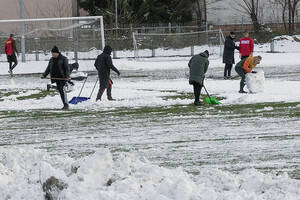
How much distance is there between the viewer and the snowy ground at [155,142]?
6.72 m

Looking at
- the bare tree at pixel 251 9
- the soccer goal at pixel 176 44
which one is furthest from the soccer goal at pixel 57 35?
the bare tree at pixel 251 9

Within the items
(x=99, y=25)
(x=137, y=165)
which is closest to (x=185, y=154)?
(x=137, y=165)

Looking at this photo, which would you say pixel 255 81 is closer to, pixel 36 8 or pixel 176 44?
pixel 176 44

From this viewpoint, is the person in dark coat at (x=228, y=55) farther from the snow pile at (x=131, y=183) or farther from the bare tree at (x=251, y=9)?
the bare tree at (x=251, y=9)

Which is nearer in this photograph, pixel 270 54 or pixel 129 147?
pixel 129 147

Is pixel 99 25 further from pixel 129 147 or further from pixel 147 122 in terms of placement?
pixel 129 147

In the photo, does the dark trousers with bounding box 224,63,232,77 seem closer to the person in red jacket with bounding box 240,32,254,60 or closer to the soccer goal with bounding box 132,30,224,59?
the person in red jacket with bounding box 240,32,254,60

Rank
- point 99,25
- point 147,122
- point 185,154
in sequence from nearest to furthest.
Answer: point 185,154, point 147,122, point 99,25

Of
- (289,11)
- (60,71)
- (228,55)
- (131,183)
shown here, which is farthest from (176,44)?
(131,183)

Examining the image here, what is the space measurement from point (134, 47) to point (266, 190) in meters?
35.5

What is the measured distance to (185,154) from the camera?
32.8 feet

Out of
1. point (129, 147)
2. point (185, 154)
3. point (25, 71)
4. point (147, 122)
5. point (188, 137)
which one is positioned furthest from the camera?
point (25, 71)

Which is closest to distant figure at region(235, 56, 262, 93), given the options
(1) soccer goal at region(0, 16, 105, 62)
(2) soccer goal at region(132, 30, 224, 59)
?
(1) soccer goal at region(0, 16, 105, 62)

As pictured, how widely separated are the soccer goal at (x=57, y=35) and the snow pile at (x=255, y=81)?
8334 mm
